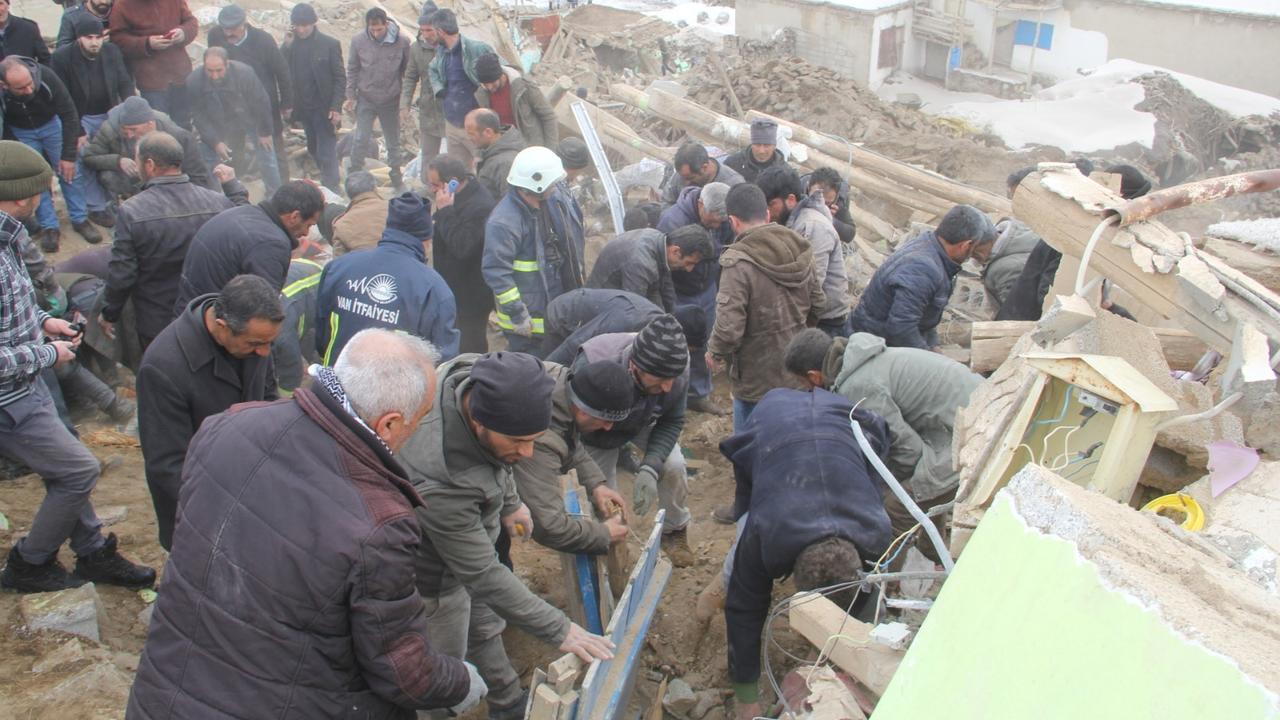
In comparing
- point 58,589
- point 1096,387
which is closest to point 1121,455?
point 1096,387

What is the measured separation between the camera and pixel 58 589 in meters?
4.39

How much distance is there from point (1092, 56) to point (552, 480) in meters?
21.6

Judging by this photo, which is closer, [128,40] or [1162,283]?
[1162,283]

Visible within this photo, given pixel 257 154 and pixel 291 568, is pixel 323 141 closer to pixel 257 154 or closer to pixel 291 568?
pixel 257 154

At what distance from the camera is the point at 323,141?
967cm

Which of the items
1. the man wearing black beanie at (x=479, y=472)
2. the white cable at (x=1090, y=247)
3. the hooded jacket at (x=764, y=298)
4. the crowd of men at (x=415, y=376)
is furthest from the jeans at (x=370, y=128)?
the white cable at (x=1090, y=247)

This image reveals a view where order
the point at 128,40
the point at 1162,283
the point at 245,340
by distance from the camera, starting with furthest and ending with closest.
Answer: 1. the point at 128,40
2. the point at 245,340
3. the point at 1162,283

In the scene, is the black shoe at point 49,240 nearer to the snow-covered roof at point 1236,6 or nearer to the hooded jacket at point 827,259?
the hooded jacket at point 827,259

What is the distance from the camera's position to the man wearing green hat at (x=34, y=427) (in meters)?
4.01

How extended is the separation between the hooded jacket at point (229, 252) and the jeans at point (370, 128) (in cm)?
533

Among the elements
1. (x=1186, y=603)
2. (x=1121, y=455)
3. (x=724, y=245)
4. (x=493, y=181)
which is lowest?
(x=724, y=245)

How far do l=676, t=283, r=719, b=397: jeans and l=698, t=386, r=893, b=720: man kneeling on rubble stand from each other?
2250 mm

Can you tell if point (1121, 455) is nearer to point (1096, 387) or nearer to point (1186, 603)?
point (1096, 387)

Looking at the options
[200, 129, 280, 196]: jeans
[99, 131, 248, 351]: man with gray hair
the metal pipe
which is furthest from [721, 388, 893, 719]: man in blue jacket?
[200, 129, 280, 196]: jeans
